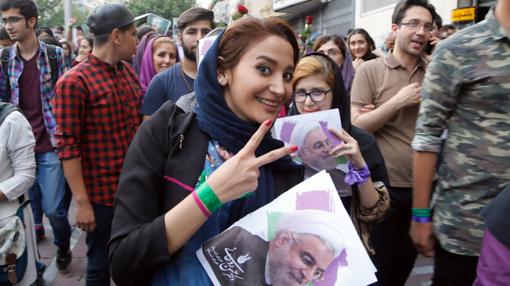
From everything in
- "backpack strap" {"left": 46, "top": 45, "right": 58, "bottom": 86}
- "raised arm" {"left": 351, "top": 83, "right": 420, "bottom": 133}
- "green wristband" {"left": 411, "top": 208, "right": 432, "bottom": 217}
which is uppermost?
"backpack strap" {"left": 46, "top": 45, "right": 58, "bottom": 86}

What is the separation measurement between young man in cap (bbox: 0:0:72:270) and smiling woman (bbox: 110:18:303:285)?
8.76 feet

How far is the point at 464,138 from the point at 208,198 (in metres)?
1.15

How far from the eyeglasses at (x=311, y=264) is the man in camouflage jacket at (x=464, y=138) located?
88 cm

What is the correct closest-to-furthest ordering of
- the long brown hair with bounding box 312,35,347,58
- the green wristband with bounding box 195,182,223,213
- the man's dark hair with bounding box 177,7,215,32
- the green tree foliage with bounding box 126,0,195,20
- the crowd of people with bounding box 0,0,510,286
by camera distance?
the green wristband with bounding box 195,182,223,213, the crowd of people with bounding box 0,0,510,286, the man's dark hair with bounding box 177,7,215,32, the long brown hair with bounding box 312,35,347,58, the green tree foliage with bounding box 126,0,195,20

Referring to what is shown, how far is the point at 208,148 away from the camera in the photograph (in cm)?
130

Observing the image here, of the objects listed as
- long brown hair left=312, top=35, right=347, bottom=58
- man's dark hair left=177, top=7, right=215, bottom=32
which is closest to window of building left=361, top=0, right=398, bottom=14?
long brown hair left=312, top=35, right=347, bottom=58

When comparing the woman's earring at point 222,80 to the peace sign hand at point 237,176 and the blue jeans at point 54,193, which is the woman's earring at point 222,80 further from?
the blue jeans at point 54,193

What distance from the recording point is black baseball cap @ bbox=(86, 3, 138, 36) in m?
2.79

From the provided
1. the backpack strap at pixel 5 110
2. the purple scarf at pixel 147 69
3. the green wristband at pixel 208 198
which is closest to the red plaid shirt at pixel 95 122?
the backpack strap at pixel 5 110

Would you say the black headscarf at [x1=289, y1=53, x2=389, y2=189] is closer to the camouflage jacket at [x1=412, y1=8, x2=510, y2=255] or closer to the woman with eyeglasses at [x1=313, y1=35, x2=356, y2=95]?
the camouflage jacket at [x1=412, y1=8, x2=510, y2=255]

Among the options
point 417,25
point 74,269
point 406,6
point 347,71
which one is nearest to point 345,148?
point 417,25

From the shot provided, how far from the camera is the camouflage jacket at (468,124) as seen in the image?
1702 mm

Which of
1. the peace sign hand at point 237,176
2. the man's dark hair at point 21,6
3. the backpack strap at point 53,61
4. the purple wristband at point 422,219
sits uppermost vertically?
the man's dark hair at point 21,6

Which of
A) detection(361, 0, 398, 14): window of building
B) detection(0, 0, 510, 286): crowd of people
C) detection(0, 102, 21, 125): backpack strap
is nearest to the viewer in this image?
detection(0, 0, 510, 286): crowd of people
